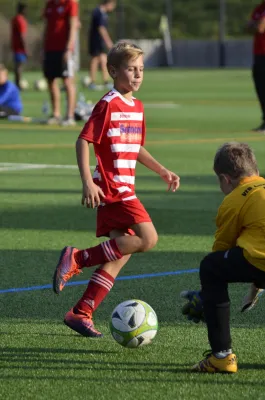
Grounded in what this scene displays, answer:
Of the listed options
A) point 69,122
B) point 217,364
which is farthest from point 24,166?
point 217,364

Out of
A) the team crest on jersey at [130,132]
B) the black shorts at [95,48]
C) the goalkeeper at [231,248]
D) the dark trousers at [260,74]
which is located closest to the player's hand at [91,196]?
the team crest on jersey at [130,132]

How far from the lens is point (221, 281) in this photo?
17.1ft

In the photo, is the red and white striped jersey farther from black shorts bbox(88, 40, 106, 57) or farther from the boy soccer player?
black shorts bbox(88, 40, 106, 57)

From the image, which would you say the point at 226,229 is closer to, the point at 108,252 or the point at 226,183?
the point at 226,183

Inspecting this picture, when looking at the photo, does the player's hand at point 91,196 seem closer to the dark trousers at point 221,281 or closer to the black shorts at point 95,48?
the dark trousers at point 221,281

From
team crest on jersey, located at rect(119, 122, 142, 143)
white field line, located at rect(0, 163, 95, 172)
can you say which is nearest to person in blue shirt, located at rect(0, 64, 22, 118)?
white field line, located at rect(0, 163, 95, 172)

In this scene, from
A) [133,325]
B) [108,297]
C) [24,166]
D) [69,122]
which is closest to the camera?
[133,325]

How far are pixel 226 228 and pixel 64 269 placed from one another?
1227 millimetres

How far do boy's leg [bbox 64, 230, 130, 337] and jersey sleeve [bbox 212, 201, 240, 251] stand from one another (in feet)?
3.42

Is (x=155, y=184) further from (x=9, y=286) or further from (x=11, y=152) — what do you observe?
(x=9, y=286)

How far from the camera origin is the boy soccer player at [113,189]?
6133mm

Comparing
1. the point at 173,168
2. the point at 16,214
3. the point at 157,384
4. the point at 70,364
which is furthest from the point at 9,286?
the point at 173,168

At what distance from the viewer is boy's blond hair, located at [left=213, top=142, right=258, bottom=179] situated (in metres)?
5.23

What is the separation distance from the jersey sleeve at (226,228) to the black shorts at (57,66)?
43.9 ft
